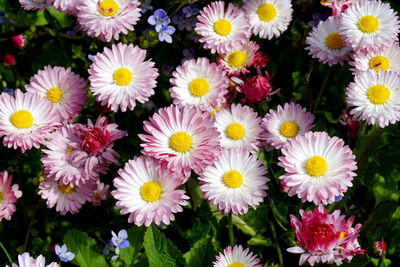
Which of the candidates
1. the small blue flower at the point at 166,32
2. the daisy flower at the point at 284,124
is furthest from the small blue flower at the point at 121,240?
the small blue flower at the point at 166,32

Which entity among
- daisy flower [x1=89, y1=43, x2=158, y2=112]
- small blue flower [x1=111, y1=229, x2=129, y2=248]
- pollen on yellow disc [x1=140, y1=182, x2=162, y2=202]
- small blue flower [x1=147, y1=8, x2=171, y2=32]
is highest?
small blue flower [x1=147, y1=8, x2=171, y2=32]

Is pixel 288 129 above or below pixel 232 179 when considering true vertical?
above

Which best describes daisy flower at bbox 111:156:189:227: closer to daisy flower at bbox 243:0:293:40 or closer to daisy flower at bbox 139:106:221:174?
daisy flower at bbox 139:106:221:174

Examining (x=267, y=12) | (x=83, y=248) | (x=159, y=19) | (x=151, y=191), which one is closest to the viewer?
(x=151, y=191)

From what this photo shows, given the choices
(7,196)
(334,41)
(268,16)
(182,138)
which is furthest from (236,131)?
(7,196)

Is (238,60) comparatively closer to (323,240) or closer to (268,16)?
(268,16)

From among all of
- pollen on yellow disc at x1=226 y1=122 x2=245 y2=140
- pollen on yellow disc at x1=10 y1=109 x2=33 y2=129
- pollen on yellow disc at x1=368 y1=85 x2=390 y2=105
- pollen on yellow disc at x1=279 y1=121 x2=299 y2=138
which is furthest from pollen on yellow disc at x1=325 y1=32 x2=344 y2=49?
pollen on yellow disc at x1=10 y1=109 x2=33 y2=129

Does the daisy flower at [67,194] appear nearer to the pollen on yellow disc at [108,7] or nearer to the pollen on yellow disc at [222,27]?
the pollen on yellow disc at [108,7]
